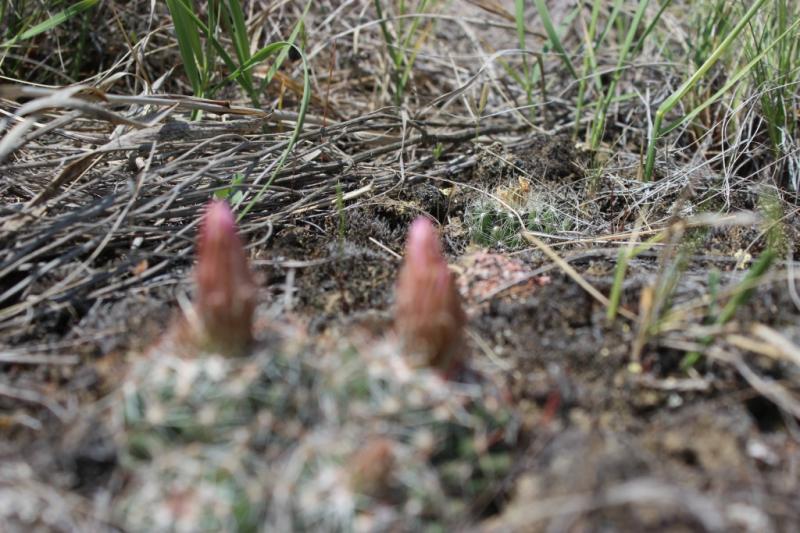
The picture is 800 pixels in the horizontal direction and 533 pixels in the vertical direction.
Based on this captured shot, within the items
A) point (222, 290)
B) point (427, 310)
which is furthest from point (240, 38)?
point (427, 310)

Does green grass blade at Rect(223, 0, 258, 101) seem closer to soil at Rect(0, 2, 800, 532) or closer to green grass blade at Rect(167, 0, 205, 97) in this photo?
green grass blade at Rect(167, 0, 205, 97)

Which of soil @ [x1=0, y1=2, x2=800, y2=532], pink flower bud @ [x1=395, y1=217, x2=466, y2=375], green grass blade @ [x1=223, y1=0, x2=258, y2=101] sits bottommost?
soil @ [x1=0, y1=2, x2=800, y2=532]

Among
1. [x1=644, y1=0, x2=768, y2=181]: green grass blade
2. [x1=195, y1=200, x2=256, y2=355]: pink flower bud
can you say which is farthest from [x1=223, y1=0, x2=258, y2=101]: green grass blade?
[x1=644, y1=0, x2=768, y2=181]: green grass blade

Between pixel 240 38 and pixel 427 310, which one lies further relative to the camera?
pixel 240 38

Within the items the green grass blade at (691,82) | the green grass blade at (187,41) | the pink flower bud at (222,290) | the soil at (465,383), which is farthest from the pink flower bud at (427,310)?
the green grass blade at (187,41)

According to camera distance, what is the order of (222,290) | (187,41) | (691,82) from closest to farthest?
(222,290), (691,82), (187,41)

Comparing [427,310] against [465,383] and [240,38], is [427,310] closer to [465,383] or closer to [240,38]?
[465,383]
